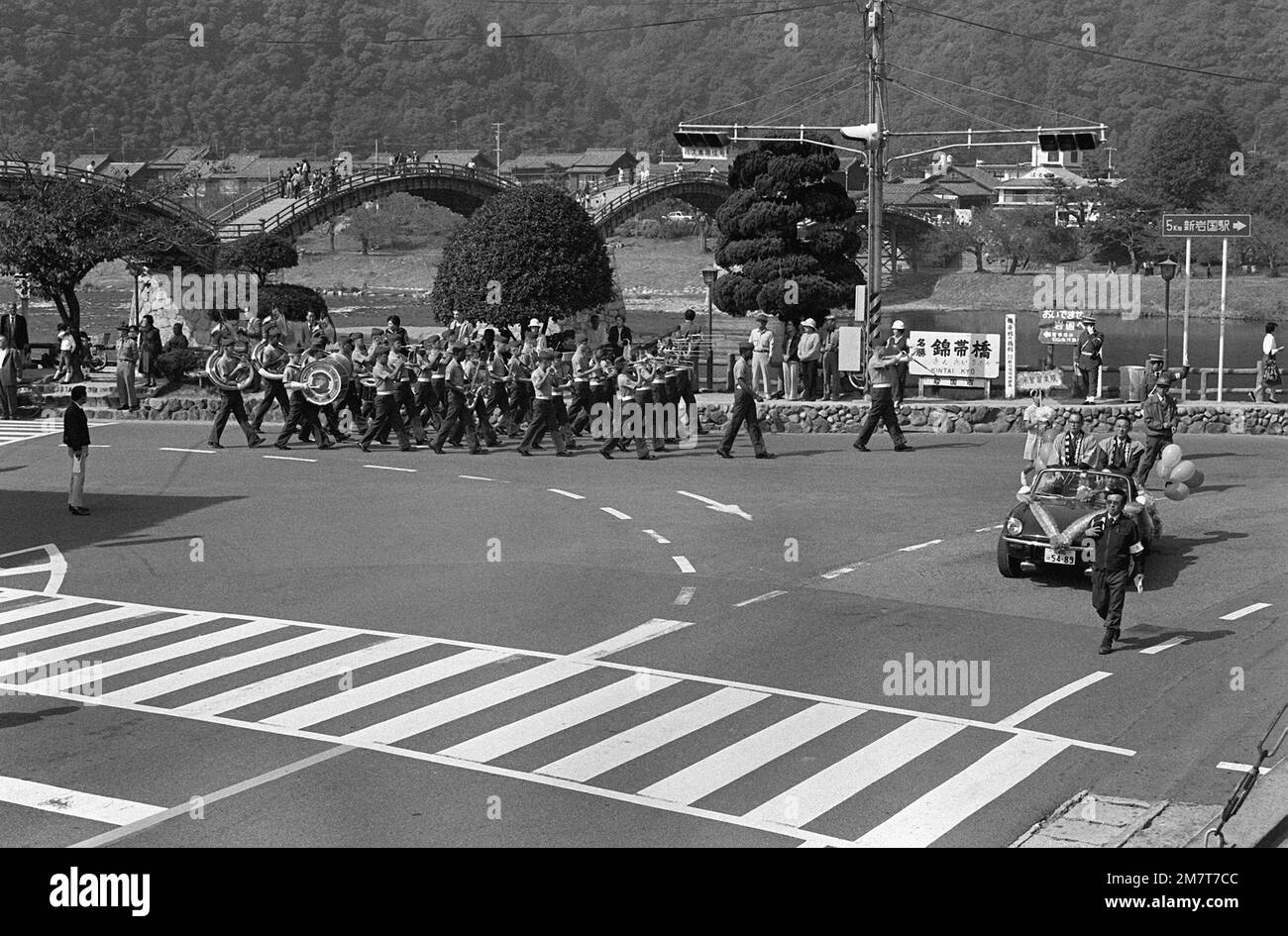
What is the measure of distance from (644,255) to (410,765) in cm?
11513

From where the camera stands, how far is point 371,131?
180m

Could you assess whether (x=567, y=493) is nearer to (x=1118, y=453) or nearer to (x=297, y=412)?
(x=297, y=412)

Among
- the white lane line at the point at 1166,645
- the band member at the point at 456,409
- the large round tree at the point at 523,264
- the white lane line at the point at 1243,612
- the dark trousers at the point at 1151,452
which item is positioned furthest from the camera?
the large round tree at the point at 523,264

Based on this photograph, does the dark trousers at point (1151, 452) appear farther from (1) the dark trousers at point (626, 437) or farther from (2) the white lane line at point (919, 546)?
(1) the dark trousers at point (626, 437)

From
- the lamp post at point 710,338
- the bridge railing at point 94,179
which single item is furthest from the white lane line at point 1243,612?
the bridge railing at point 94,179

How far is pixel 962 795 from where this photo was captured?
34.3 feet

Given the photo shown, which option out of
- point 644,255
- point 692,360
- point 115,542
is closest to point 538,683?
point 115,542

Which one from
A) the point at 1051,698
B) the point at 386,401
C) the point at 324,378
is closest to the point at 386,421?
the point at 386,401

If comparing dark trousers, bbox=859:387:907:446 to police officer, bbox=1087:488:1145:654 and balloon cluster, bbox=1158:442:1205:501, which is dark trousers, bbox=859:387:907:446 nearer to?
balloon cluster, bbox=1158:442:1205:501

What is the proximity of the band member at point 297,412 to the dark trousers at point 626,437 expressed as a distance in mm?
4922

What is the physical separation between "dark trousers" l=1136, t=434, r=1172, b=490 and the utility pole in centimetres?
998

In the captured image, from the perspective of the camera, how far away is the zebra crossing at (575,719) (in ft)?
34.3

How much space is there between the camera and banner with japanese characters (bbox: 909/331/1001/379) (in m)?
32.8
